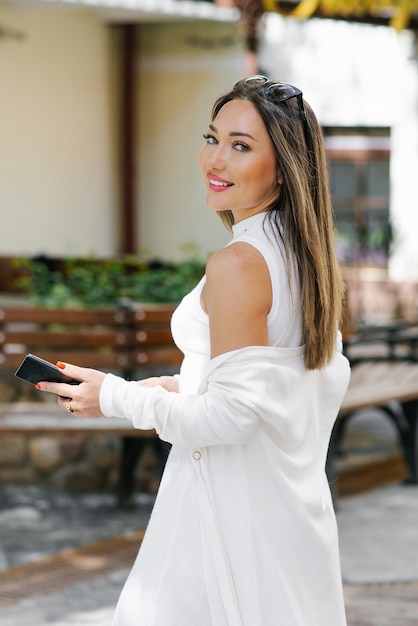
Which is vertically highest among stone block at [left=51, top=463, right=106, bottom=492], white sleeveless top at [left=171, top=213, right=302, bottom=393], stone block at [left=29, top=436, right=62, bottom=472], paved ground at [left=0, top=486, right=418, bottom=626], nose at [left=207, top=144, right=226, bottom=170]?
nose at [left=207, top=144, right=226, bottom=170]

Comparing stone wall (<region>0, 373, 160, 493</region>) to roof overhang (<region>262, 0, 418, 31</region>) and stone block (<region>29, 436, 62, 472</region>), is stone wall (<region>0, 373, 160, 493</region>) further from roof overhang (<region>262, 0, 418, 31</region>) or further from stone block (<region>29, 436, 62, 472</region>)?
roof overhang (<region>262, 0, 418, 31</region>)

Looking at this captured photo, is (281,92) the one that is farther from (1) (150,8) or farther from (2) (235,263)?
(1) (150,8)

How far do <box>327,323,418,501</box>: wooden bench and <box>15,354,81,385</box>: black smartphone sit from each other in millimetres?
3136

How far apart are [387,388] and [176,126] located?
7.52 metres

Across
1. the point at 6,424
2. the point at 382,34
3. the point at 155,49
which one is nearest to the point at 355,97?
the point at 382,34

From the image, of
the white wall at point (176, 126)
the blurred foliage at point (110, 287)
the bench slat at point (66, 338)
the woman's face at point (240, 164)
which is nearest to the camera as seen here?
the woman's face at point (240, 164)

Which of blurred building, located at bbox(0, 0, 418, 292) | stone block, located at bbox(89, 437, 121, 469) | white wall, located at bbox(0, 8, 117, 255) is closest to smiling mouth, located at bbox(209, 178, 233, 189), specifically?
stone block, located at bbox(89, 437, 121, 469)

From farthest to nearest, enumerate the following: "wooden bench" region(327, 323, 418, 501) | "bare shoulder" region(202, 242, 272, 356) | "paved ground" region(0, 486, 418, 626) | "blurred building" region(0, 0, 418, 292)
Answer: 1. "blurred building" region(0, 0, 418, 292)
2. "wooden bench" region(327, 323, 418, 501)
3. "paved ground" region(0, 486, 418, 626)
4. "bare shoulder" region(202, 242, 272, 356)

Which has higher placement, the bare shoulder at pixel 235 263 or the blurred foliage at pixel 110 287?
the bare shoulder at pixel 235 263

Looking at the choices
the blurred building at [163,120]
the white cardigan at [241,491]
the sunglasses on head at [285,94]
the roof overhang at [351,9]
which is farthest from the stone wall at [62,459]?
the roof overhang at [351,9]

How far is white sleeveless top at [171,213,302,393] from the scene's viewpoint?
2.14m

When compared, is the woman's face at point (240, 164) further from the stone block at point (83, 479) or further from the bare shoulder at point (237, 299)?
the stone block at point (83, 479)

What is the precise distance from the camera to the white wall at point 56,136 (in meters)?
11.2

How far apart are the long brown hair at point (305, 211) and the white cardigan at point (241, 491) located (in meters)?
0.07
